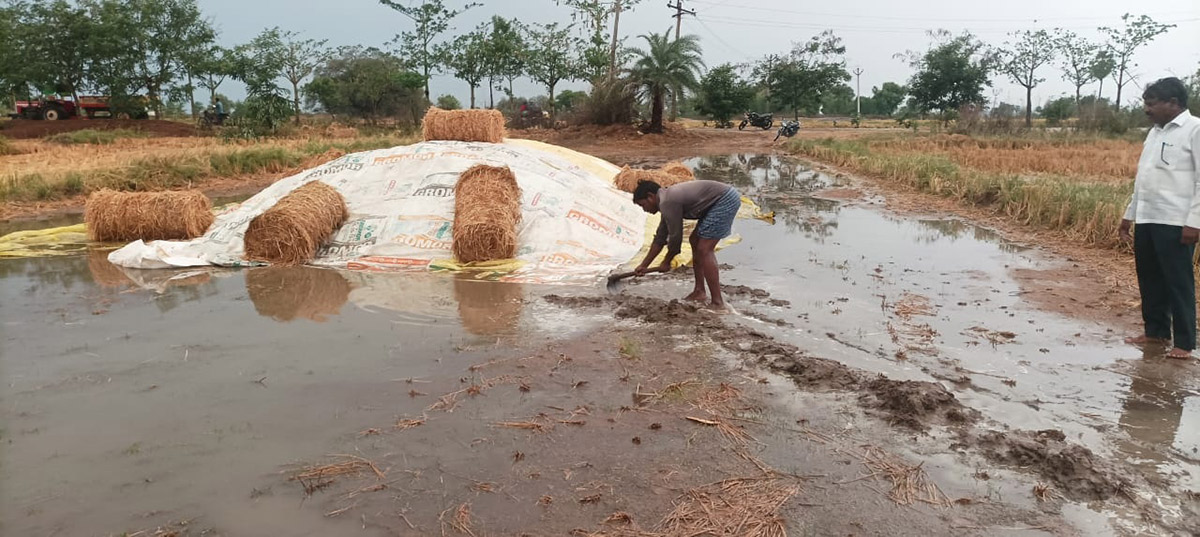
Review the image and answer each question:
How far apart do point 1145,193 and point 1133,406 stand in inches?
65.6

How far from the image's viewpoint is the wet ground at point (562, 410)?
2943 millimetres

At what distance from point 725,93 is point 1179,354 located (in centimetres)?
3447

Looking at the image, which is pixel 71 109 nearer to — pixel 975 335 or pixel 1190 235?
pixel 975 335

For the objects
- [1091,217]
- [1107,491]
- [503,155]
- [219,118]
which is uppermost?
[219,118]

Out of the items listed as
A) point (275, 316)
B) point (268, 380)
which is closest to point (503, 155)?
point (275, 316)

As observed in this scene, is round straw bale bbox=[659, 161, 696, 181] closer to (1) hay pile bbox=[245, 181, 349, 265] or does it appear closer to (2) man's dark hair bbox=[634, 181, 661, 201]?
(1) hay pile bbox=[245, 181, 349, 265]

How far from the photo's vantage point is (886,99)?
68.6 metres

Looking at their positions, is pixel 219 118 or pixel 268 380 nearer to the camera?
pixel 268 380

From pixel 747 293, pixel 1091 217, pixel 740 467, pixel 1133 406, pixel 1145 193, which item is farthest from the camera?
pixel 1091 217

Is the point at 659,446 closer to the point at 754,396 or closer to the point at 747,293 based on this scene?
the point at 754,396

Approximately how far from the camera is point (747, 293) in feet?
20.9

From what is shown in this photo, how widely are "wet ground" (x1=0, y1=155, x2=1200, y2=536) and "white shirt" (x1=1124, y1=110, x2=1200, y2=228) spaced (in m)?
0.94

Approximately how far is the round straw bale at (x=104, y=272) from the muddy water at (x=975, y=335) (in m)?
5.51

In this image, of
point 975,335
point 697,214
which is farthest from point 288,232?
point 975,335
